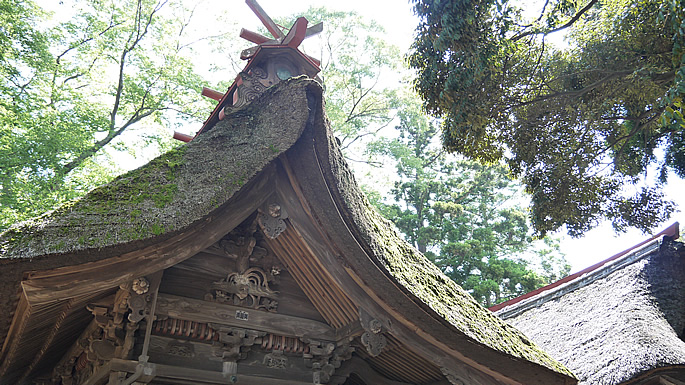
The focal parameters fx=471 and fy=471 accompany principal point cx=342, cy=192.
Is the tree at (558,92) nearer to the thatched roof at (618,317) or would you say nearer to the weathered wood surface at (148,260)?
the thatched roof at (618,317)

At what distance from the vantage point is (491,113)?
25.6 ft

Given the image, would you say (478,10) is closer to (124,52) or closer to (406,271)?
(406,271)

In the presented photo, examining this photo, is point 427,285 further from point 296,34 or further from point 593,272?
point 593,272

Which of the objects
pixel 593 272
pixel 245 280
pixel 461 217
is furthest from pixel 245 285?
pixel 461 217

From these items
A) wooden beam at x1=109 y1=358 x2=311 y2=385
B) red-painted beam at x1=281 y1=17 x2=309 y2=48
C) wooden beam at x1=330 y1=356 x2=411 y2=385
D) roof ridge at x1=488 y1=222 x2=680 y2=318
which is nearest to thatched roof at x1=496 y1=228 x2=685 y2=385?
roof ridge at x1=488 y1=222 x2=680 y2=318

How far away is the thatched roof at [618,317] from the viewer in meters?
6.70

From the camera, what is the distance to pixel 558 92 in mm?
8031

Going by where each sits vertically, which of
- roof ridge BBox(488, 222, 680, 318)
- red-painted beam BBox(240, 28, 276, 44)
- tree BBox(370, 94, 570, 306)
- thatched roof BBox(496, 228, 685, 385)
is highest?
tree BBox(370, 94, 570, 306)

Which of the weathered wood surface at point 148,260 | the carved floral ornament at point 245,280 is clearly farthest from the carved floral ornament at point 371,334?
the weathered wood surface at point 148,260

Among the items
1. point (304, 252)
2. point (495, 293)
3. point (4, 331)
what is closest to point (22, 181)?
point (4, 331)

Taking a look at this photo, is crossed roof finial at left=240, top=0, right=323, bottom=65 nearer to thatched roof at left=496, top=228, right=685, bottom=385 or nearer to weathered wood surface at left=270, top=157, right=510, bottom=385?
weathered wood surface at left=270, top=157, right=510, bottom=385

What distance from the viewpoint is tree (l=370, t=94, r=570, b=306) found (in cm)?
1909

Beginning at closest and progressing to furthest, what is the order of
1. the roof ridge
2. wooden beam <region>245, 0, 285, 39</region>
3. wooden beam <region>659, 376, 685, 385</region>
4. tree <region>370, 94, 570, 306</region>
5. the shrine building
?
1. the shrine building
2. wooden beam <region>659, 376, 685, 385</region>
3. wooden beam <region>245, 0, 285, 39</region>
4. the roof ridge
5. tree <region>370, 94, 570, 306</region>

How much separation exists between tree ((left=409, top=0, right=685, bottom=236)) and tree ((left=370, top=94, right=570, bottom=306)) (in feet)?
29.5
